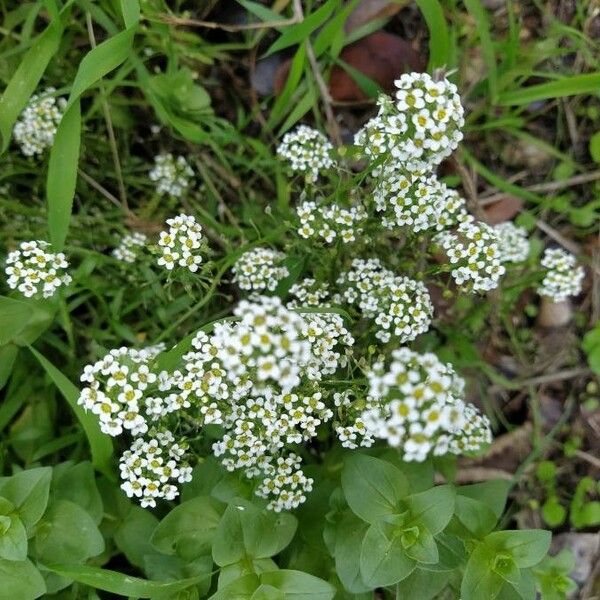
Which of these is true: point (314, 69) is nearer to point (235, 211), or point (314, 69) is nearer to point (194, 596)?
point (235, 211)

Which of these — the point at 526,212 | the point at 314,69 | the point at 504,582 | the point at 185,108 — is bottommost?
the point at 504,582

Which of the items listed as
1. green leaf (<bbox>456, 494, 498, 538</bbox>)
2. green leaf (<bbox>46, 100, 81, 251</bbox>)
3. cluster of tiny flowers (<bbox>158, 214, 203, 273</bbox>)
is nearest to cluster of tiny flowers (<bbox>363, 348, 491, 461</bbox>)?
green leaf (<bbox>456, 494, 498, 538</bbox>)

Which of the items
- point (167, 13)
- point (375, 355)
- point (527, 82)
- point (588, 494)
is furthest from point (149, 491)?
point (527, 82)

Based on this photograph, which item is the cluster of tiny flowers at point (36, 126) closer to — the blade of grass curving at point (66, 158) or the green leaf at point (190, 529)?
the blade of grass curving at point (66, 158)

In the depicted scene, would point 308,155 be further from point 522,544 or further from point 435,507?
point 522,544

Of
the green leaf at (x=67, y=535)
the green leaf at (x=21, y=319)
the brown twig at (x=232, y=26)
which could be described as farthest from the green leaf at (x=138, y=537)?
the brown twig at (x=232, y=26)

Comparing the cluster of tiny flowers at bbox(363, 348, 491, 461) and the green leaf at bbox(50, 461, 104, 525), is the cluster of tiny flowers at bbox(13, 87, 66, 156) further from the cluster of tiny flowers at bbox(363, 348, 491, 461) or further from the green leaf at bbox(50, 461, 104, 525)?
the cluster of tiny flowers at bbox(363, 348, 491, 461)

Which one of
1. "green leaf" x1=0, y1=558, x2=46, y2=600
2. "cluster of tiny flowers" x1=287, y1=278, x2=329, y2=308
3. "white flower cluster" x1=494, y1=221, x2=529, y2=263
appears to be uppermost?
"white flower cluster" x1=494, y1=221, x2=529, y2=263

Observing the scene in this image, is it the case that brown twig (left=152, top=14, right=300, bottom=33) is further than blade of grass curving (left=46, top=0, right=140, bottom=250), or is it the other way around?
brown twig (left=152, top=14, right=300, bottom=33)
